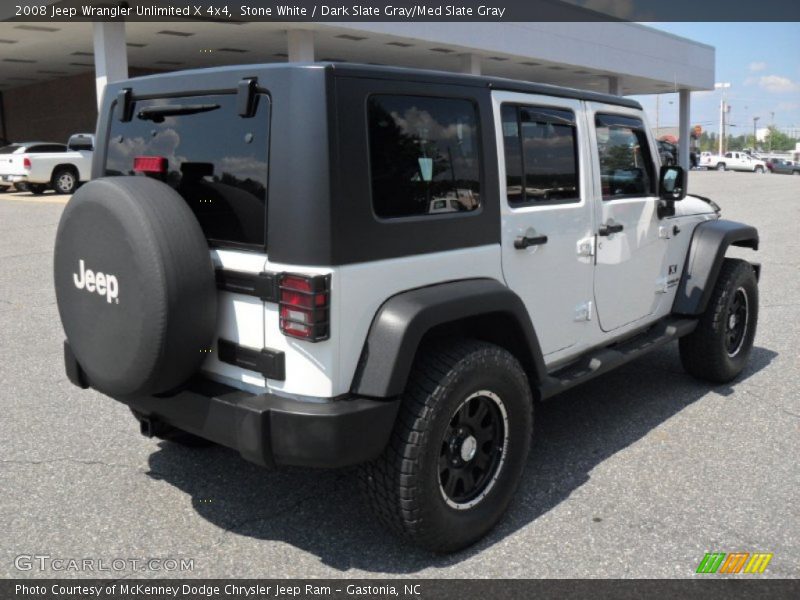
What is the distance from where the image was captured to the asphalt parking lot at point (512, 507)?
3.12 metres

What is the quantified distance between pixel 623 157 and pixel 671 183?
0.43 m

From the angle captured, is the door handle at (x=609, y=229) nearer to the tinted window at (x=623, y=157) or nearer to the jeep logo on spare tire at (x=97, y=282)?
the tinted window at (x=623, y=157)

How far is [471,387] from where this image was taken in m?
3.06

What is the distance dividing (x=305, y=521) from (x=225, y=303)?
108 cm

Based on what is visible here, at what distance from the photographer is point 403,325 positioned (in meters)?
2.82

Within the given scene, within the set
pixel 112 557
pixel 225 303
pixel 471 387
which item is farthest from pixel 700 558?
pixel 112 557

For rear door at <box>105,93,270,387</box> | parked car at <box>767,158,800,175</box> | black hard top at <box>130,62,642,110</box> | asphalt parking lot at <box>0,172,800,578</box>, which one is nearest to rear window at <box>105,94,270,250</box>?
rear door at <box>105,93,270,387</box>

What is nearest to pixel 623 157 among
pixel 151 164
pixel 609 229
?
pixel 609 229

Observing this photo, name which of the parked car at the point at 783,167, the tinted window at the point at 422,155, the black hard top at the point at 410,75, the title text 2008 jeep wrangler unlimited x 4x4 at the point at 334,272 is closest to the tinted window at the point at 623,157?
the black hard top at the point at 410,75

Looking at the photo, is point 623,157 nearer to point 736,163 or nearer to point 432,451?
point 432,451

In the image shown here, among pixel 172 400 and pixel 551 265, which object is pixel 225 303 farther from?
pixel 551 265

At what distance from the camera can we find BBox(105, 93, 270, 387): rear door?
2.89 metres

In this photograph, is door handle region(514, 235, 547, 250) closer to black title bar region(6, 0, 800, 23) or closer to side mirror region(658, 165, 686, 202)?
side mirror region(658, 165, 686, 202)

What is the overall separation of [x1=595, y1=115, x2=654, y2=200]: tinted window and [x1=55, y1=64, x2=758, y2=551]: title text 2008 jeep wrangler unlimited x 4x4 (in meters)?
0.56
